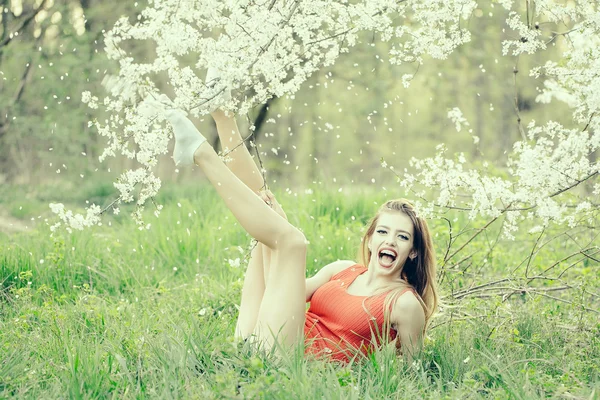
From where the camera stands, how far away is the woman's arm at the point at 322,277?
3.43 metres

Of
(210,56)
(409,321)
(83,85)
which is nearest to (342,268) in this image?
(409,321)

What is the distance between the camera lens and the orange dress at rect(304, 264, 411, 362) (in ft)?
9.84

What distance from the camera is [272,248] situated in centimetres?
299

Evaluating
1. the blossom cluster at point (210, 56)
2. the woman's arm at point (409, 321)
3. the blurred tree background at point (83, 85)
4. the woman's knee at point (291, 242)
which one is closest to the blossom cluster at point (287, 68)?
the blossom cluster at point (210, 56)

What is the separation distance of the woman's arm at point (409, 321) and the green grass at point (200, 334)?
0.10 meters

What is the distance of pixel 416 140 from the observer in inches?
899

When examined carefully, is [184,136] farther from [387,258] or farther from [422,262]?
[422,262]

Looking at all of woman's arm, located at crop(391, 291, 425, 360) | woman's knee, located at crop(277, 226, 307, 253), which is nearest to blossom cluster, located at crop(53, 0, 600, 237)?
woman's arm, located at crop(391, 291, 425, 360)

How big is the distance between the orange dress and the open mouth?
17 cm

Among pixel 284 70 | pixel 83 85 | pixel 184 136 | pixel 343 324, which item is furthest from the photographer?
pixel 83 85

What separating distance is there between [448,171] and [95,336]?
5.94 feet

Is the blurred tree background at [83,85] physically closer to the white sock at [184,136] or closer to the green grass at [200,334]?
the green grass at [200,334]

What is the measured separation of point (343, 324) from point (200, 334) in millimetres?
637

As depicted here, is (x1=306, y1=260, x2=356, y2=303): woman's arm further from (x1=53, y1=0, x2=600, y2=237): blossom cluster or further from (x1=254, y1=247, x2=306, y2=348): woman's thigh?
(x1=53, y1=0, x2=600, y2=237): blossom cluster
